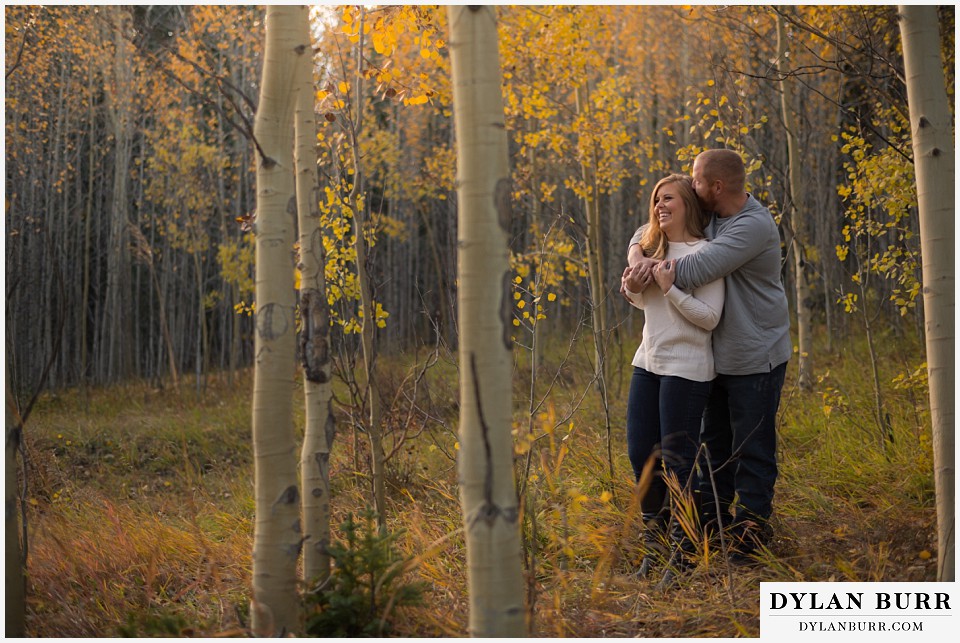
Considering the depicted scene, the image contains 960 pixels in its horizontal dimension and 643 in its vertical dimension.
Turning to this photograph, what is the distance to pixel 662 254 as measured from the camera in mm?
2955

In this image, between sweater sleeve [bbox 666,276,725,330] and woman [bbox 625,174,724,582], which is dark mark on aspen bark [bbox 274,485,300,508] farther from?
sweater sleeve [bbox 666,276,725,330]

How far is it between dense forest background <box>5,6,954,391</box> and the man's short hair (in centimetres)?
149

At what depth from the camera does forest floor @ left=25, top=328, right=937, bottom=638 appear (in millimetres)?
2545

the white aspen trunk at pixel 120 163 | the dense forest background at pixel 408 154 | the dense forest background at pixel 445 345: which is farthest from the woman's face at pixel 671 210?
the white aspen trunk at pixel 120 163

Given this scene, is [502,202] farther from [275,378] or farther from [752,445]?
[752,445]

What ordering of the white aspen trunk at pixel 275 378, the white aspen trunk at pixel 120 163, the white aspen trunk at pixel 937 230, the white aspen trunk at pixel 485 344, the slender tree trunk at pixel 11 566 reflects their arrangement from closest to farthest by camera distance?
the white aspen trunk at pixel 485 344
the white aspen trunk at pixel 275 378
the white aspen trunk at pixel 937 230
the slender tree trunk at pixel 11 566
the white aspen trunk at pixel 120 163

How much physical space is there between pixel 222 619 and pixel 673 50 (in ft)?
50.4

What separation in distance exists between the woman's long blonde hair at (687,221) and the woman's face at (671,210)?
0.05ft

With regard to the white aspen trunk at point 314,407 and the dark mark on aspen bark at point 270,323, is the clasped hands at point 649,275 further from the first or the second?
the dark mark on aspen bark at point 270,323

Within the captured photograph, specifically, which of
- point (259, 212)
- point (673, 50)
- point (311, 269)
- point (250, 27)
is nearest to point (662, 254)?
point (311, 269)

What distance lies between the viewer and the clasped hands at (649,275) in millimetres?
2787

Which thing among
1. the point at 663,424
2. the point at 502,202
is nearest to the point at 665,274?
the point at 663,424

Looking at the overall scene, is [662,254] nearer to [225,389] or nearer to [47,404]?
[225,389]

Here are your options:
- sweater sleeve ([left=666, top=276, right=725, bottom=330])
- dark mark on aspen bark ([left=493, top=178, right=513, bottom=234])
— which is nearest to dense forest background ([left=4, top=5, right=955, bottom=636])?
sweater sleeve ([left=666, top=276, right=725, bottom=330])
